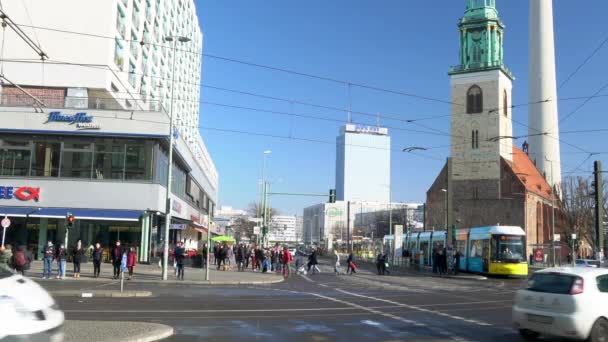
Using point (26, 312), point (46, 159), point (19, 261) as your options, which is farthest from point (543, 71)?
point (26, 312)

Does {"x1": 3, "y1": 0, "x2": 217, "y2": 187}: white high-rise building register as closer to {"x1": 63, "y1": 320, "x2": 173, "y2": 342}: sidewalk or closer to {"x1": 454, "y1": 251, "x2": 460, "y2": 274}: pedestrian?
{"x1": 454, "y1": 251, "x2": 460, "y2": 274}: pedestrian

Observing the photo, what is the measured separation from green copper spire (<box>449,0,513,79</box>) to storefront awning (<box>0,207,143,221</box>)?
192 ft

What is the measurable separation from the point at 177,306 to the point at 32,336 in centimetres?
1135

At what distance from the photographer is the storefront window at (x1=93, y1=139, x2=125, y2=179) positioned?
38406 mm

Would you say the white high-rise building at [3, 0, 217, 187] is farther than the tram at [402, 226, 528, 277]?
Yes

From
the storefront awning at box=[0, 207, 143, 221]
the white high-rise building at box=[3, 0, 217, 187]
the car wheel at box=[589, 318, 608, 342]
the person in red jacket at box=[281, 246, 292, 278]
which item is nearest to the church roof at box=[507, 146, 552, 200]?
the person in red jacket at box=[281, 246, 292, 278]

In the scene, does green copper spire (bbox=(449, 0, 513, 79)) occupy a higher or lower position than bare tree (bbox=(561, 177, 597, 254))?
higher

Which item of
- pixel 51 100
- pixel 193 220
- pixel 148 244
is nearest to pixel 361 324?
pixel 148 244

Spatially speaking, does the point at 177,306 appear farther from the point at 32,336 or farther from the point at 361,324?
the point at 32,336

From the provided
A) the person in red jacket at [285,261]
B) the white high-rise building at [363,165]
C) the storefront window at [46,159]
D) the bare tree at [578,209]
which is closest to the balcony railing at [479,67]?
the white high-rise building at [363,165]

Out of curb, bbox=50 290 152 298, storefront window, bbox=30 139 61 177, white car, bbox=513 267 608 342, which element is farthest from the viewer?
storefront window, bbox=30 139 61 177

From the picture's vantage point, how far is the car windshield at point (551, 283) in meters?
10.9

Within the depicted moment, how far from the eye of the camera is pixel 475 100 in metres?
82.1

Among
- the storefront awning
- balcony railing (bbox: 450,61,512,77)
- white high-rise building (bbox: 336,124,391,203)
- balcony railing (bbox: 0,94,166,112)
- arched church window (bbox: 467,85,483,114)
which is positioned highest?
balcony railing (bbox: 450,61,512,77)
